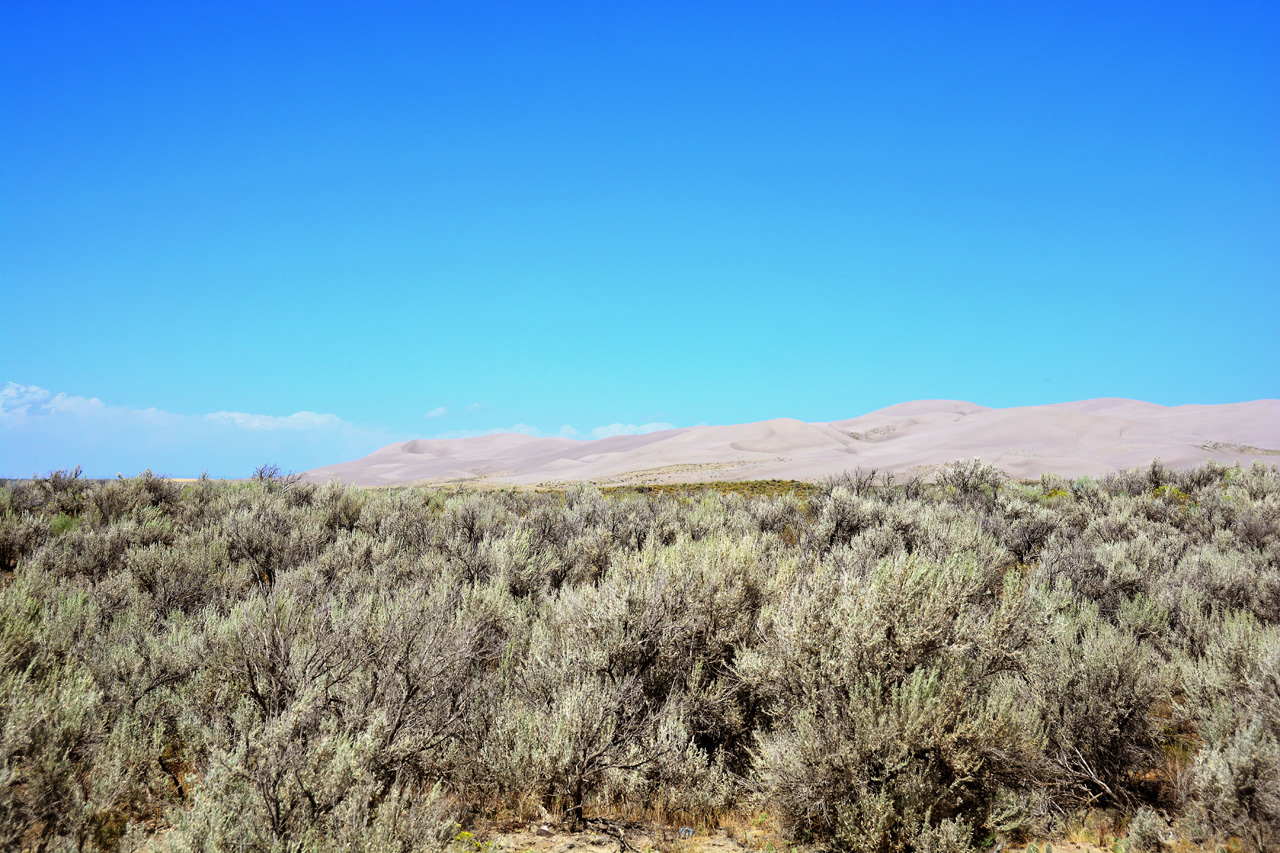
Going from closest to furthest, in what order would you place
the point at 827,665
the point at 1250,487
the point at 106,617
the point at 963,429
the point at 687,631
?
the point at 827,665 → the point at 687,631 → the point at 106,617 → the point at 1250,487 → the point at 963,429

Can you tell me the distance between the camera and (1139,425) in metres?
51.4

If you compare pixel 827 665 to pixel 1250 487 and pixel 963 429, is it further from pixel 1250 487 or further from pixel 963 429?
pixel 963 429

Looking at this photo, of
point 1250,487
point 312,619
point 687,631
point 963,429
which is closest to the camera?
point 312,619

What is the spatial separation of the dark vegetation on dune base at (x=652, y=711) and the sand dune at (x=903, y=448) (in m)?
17.7

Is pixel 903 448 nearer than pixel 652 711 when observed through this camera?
No

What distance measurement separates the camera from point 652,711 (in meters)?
4.23

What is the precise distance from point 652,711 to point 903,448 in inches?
2139

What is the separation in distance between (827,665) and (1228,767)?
2083 mm

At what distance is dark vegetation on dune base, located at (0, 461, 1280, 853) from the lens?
2871 mm

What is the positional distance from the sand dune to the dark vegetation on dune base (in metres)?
17.7

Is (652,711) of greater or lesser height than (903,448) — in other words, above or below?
below

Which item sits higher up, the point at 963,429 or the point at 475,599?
the point at 963,429

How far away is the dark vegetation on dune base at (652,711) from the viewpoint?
2.87 m

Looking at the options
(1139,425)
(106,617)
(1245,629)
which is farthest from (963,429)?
(106,617)
